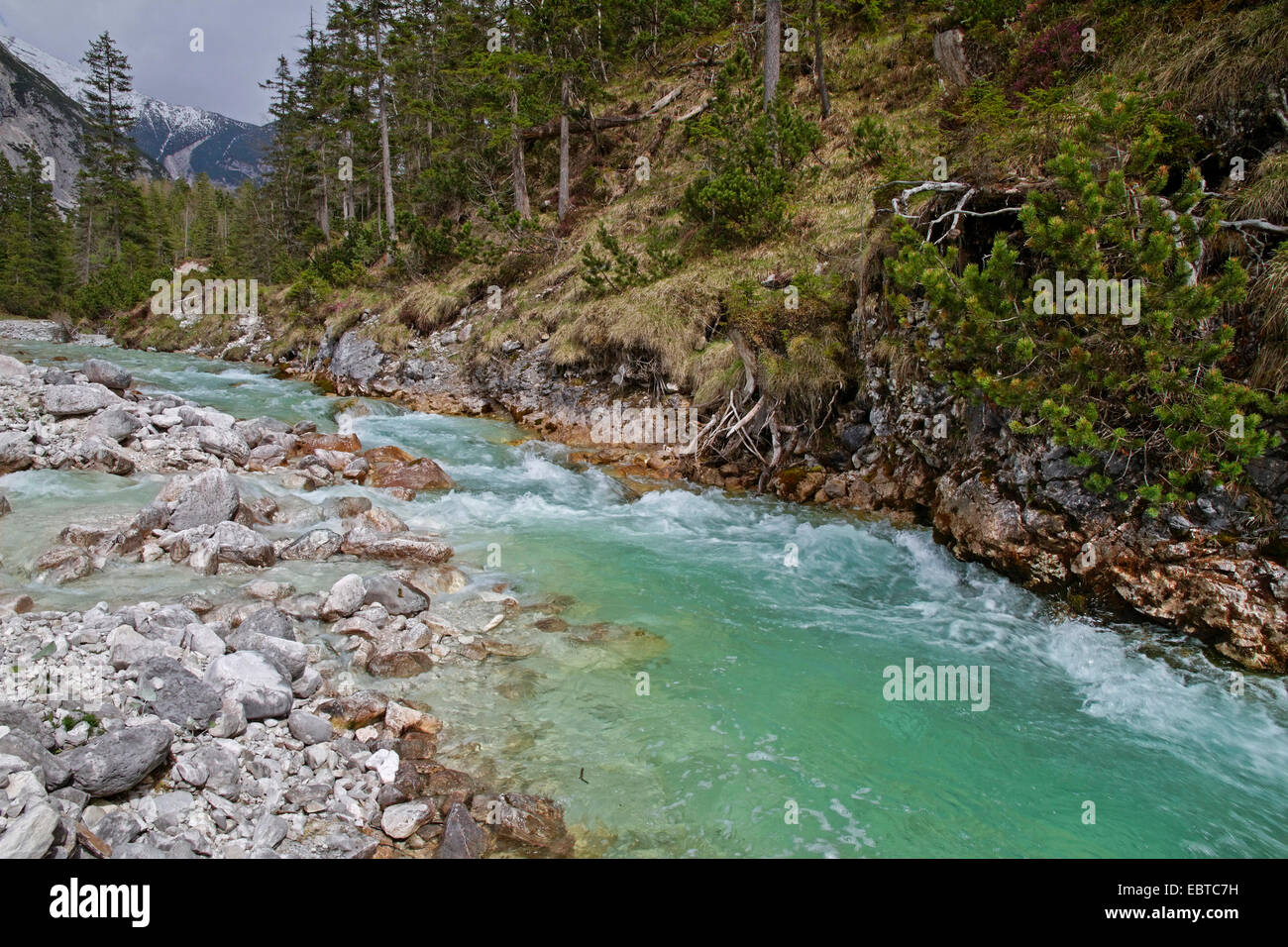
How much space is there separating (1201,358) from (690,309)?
1055 cm

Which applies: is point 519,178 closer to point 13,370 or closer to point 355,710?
point 13,370

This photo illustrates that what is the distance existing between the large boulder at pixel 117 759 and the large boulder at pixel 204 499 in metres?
5.12

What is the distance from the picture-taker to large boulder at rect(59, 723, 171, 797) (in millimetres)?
3713

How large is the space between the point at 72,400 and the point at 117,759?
12.2 meters

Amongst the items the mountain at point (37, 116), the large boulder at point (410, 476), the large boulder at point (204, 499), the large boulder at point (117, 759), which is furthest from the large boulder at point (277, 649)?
the mountain at point (37, 116)

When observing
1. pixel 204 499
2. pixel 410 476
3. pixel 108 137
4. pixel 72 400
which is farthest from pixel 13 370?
pixel 108 137

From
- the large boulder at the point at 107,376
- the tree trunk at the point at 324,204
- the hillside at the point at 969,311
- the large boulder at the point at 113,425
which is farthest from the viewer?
the tree trunk at the point at 324,204

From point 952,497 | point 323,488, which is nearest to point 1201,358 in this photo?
point 952,497

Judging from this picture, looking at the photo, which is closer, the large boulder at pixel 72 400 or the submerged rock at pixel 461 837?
the submerged rock at pixel 461 837

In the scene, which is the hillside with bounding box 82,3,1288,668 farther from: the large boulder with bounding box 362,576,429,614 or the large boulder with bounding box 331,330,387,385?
the large boulder with bounding box 362,576,429,614

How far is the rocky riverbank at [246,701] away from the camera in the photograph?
3701 mm

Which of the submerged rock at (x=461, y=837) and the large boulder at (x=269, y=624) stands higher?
the large boulder at (x=269, y=624)

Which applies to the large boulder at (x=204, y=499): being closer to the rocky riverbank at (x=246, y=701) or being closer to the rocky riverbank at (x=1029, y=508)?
the rocky riverbank at (x=246, y=701)
